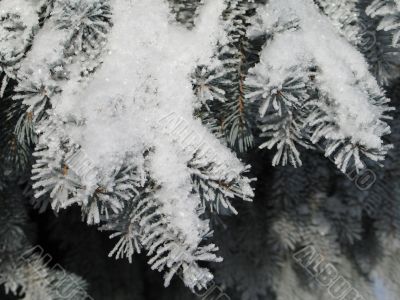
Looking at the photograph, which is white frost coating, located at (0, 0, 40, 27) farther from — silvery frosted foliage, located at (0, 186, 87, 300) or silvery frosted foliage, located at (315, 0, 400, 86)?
silvery frosted foliage, located at (0, 186, 87, 300)

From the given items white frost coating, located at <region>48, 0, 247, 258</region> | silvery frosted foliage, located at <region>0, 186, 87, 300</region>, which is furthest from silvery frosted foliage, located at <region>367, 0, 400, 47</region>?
silvery frosted foliage, located at <region>0, 186, 87, 300</region>

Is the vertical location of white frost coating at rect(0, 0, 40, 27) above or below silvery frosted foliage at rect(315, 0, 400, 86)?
above

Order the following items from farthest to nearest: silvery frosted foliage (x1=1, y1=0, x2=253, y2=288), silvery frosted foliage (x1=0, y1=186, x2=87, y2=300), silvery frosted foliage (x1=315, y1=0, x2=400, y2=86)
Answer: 1. silvery frosted foliage (x1=0, y1=186, x2=87, y2=300)
2. silvery frosted foliage (x1=315, y1=0, x2=400, y2=86)
3. silvery frosted foliage (x1=1, y1=0, x2=253, y2=288)

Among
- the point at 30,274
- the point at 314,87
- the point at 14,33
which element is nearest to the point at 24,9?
the point at 14,33

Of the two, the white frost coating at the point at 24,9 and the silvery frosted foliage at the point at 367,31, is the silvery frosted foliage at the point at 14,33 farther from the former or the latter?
the silvery frosted foliage at the point at 367,31

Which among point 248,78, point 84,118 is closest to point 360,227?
point 248,78

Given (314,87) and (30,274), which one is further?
(30,274)

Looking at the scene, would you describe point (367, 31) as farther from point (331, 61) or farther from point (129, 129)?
point (129, 129)
